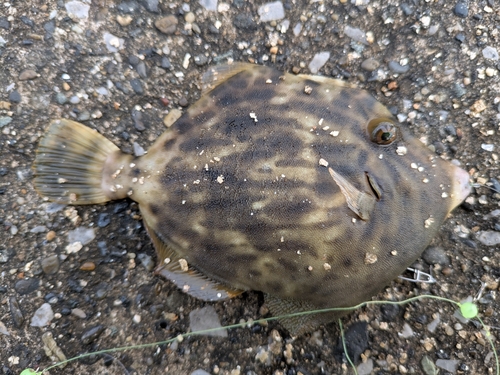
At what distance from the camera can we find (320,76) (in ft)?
8.39

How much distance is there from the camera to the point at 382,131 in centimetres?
213

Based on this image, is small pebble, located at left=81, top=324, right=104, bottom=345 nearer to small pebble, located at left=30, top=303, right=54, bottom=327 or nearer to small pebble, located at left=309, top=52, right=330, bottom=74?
small pebble, located at left=30, top=303, right=54, bottom=327

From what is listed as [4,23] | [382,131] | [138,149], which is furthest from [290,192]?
[4,23]

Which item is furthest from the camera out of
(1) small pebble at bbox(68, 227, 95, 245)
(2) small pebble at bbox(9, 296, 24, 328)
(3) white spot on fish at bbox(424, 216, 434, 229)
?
(1) small pebble at bbox(68, 227, 95, 245)

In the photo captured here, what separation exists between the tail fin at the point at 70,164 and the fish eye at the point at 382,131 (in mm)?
1518

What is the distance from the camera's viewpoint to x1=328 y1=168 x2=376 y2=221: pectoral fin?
80.7 inches

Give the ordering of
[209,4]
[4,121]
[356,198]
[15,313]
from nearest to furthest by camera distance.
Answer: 1. [356,198]
2. [15,313]
3. [4,121]
4. [209,4]

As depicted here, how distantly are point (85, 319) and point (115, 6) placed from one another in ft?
6.39

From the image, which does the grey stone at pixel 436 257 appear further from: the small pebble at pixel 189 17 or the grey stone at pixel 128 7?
the grey stone at pixel 128 7

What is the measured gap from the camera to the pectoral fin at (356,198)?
6.72 ft

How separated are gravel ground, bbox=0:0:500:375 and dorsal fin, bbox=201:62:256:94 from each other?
6.9 inches

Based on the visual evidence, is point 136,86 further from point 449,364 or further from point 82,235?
point 449,364

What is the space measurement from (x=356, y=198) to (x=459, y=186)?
62cm

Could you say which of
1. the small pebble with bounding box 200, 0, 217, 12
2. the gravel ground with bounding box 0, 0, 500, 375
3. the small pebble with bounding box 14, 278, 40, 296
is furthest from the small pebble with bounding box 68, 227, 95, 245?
the small pebble with bounding box 200, 0, 217, 12
